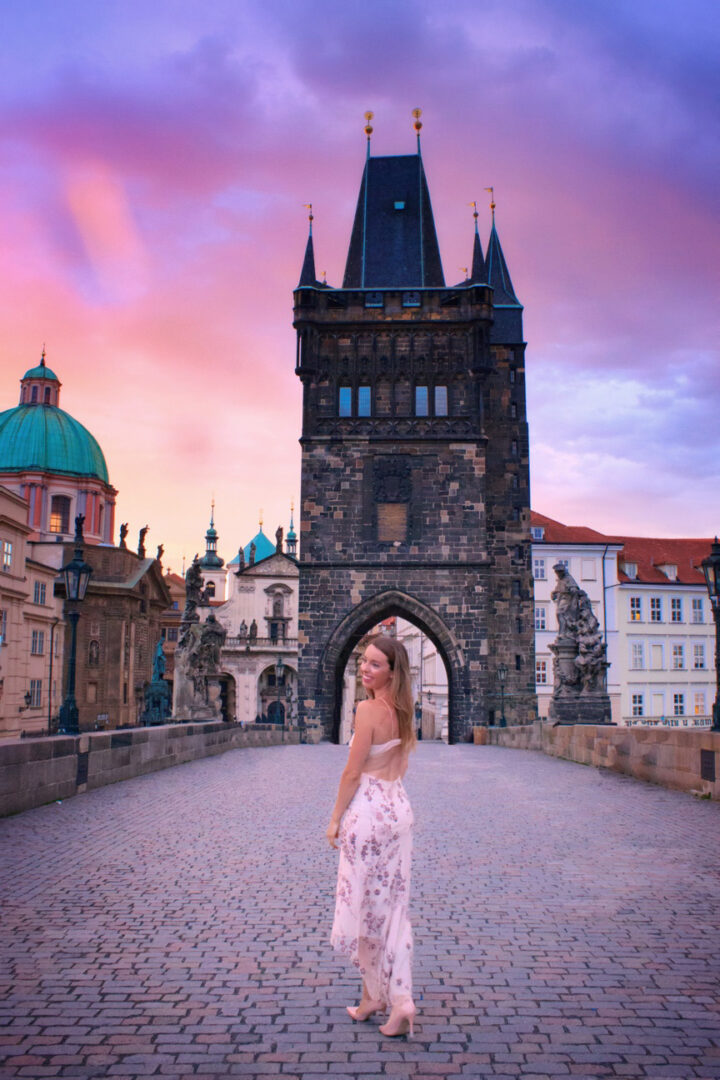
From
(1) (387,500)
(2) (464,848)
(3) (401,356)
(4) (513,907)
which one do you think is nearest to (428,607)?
(1) (387,500)

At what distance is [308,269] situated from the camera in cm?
3538

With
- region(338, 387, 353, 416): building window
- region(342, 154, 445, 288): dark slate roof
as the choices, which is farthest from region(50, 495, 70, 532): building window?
region(338, 387, 353, 416): building window

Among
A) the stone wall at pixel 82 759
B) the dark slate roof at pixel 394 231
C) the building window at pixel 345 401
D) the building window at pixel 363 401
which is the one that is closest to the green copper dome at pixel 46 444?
the dark slate roof at pixel 394 231

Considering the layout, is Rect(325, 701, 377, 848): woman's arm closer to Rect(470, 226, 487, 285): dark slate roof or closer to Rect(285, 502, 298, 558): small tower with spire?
Rect(470, 226, 487, 285): dark slate roof

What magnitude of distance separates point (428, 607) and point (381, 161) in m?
19.4

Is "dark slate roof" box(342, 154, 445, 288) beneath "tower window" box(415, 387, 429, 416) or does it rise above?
above

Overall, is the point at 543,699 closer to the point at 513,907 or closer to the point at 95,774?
the point at 95,774

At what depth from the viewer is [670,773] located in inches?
478

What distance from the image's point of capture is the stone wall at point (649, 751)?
1099 cm

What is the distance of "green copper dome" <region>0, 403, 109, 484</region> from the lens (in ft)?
201

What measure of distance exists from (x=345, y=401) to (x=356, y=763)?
31.1 m

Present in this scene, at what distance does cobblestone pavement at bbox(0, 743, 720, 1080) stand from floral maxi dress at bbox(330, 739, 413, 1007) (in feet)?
0.88

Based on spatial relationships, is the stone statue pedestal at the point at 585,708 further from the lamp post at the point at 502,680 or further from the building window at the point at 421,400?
the building window at the point at 421,400

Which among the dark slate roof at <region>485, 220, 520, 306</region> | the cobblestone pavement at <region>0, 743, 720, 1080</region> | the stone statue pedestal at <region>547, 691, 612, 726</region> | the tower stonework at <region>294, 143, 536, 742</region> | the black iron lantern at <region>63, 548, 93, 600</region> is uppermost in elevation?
the dark slate roof at <region>485, 220, 520, 306</region>
